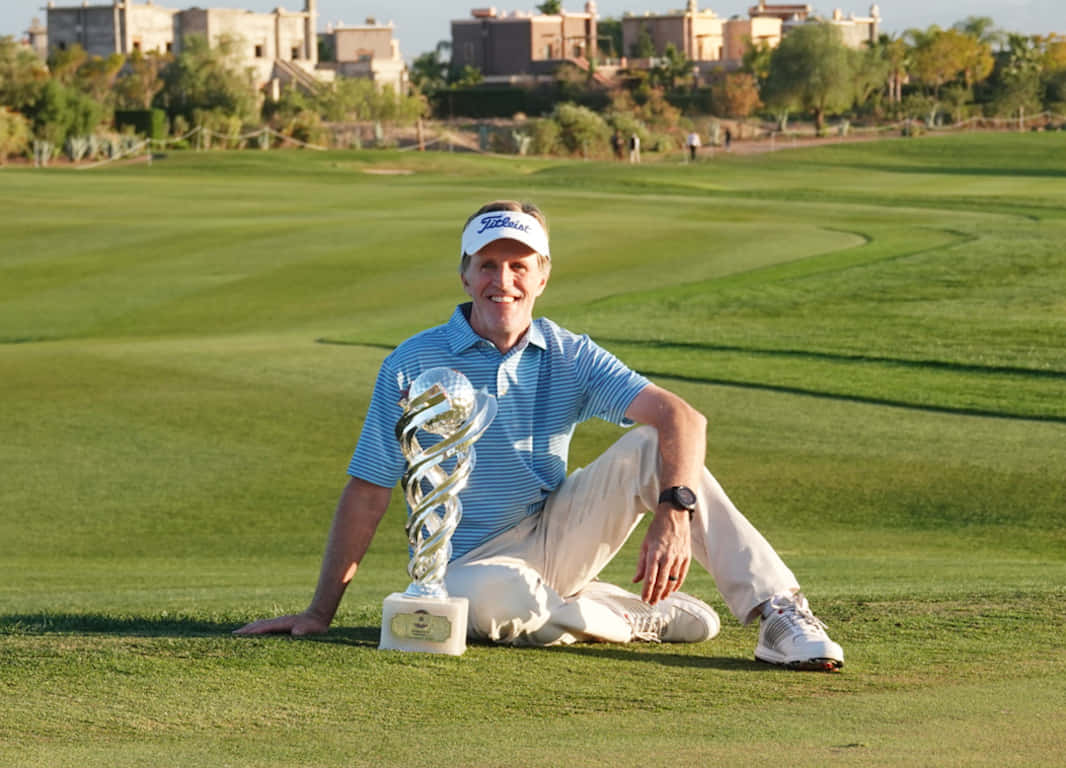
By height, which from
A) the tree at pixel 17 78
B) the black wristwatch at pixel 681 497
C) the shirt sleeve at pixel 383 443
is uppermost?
the tree at pixel 17 78

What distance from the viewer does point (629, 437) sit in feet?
16.0

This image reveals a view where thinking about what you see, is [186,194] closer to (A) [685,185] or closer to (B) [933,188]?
(A) [685,185]

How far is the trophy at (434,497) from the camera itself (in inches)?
173

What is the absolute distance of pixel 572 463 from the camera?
10.4 meters

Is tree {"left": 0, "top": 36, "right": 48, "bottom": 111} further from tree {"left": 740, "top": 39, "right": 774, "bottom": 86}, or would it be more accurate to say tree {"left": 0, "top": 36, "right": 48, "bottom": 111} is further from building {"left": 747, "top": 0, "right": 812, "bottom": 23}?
building {"left": 747, "top": 0, "right": 812, "bottom": 23}

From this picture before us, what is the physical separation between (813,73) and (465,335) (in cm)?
8443

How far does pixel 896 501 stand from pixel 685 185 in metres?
32.1

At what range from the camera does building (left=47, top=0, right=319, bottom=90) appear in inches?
4828

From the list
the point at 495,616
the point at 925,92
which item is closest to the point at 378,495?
the point at 495,616

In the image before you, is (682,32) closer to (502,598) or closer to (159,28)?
(159,28)

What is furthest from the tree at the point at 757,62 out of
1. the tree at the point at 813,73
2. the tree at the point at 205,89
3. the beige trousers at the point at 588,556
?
the beige trousers at the point at 588,556

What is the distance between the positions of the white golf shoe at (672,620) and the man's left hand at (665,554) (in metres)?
0.56

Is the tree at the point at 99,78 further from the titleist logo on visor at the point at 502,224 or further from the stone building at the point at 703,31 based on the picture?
the titleist logo on visor at the point at 502,224

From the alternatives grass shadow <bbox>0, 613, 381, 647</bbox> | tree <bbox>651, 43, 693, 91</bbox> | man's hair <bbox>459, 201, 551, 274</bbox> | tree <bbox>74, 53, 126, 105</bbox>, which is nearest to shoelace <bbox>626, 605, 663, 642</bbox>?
grass shadow <bbox>0, 613, 381, 647</bbox>
